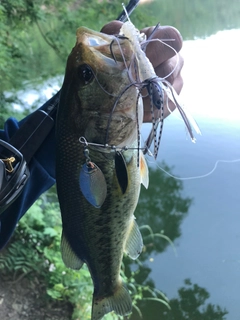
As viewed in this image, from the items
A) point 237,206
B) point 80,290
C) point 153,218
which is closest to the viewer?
point 80,290

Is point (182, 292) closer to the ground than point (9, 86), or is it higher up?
closer to the ground

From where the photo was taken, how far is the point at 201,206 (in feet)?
15.3

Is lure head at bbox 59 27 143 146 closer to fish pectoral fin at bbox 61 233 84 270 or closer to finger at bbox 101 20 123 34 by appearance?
finger at bbox 101 20 123 34

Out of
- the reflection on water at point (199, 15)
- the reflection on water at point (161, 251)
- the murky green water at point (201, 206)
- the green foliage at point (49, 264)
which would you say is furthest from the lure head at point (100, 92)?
the reflection on water at point (199, 15)

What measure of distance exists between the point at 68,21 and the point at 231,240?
3224 millimetres

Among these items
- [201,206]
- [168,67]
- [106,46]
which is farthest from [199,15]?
[106,46]

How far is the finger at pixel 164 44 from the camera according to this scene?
4.00ft

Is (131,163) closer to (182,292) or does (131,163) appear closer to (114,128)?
(114,128)

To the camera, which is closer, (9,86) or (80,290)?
(80,290)

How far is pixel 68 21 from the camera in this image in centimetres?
468

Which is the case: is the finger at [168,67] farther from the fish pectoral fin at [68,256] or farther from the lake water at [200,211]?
the lake water at [200,211]

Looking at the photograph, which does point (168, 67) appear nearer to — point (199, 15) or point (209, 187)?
point (209, 187)

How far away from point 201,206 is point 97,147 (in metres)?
3.70

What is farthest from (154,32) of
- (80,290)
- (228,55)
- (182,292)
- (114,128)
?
(228,55)
